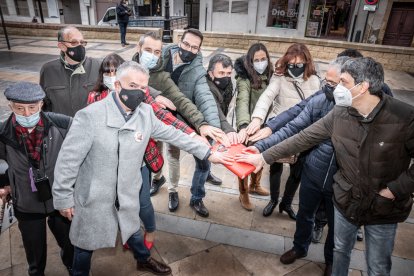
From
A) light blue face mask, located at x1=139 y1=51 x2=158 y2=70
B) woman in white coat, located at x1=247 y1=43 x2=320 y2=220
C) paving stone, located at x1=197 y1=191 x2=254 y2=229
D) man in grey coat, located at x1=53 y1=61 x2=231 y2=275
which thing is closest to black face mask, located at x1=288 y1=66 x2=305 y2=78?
woman in white coat, located at x1=247 y1=43 x2=320 y2=220

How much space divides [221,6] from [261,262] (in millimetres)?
23037

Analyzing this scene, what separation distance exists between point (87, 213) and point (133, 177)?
0.45 m

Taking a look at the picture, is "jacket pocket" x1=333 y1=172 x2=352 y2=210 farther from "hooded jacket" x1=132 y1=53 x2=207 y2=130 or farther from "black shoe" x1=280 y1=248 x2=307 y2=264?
"hooded jacket" x1=132 y1=53 x2=207 y2=130

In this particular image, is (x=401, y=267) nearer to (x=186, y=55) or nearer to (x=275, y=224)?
(x=275, y=224)

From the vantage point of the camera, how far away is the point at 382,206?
2.24 metres

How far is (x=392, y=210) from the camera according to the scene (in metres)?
2.26

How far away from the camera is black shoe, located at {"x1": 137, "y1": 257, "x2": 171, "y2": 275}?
10.1ft

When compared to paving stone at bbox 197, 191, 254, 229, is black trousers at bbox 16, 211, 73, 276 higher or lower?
higher

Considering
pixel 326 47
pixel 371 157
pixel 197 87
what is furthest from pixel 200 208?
pixel 326 47

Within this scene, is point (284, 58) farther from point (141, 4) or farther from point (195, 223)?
point (141, 4)

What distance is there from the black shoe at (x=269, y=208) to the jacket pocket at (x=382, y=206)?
184 centimetres

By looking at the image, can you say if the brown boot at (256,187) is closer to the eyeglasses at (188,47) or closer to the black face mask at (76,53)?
the eyeglasses at (188,47)

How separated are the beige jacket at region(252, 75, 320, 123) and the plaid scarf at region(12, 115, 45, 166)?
2.21 metres

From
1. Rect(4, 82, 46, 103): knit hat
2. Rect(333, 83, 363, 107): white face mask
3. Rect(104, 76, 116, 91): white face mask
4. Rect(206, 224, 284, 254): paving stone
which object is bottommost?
Rect(206, 224, 284, 254): paving stone
